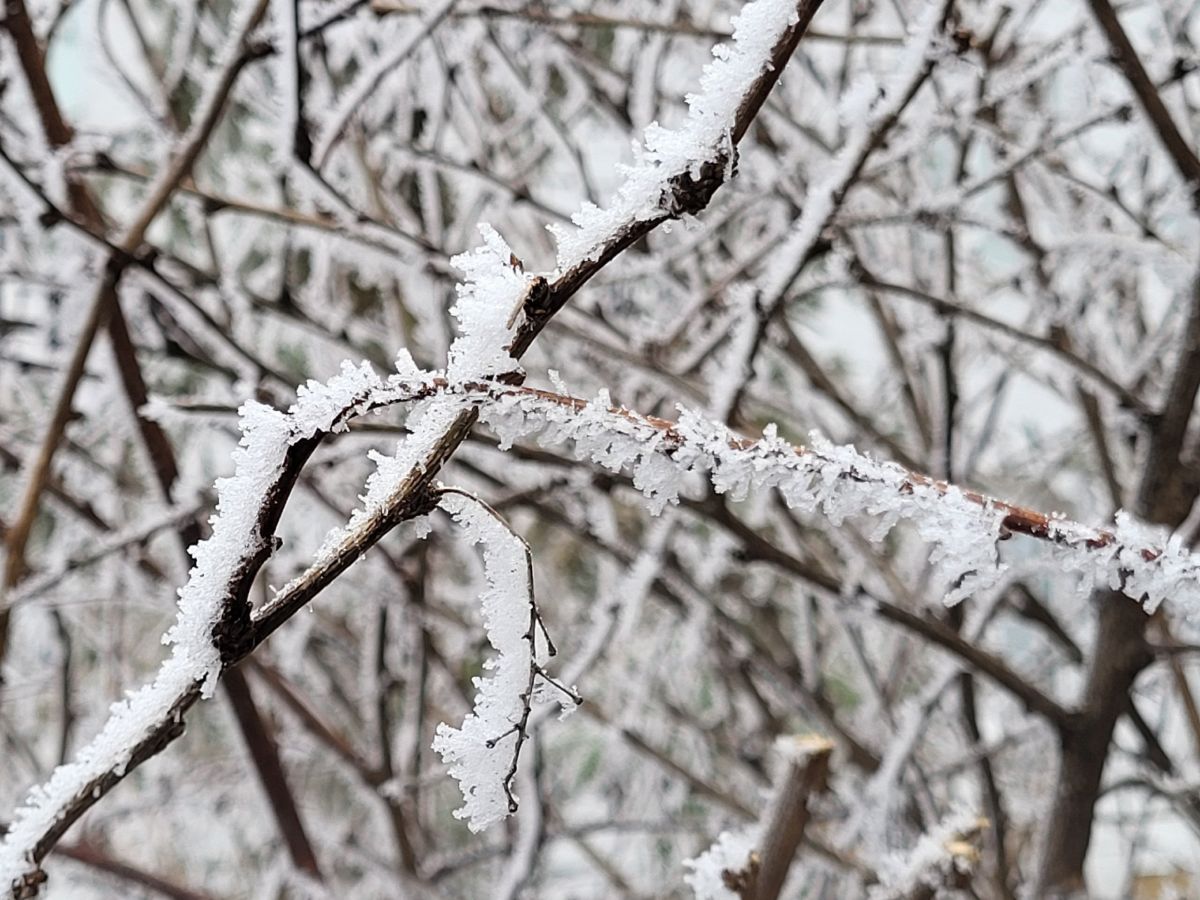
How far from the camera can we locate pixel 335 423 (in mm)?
362

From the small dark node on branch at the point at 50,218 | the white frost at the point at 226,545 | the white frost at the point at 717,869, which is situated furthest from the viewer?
the small dark node on branch at the point at 50,218

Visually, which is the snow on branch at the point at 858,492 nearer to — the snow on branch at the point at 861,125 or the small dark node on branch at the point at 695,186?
the small dark node on branch at the point at 695,186

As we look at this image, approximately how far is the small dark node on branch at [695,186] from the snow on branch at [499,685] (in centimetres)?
12

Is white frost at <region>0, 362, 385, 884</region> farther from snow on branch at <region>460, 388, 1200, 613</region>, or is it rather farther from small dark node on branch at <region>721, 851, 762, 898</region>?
small dark node on branch at <region>721, 851, 762, 898</region>

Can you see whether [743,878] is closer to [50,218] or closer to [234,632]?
[234,632]

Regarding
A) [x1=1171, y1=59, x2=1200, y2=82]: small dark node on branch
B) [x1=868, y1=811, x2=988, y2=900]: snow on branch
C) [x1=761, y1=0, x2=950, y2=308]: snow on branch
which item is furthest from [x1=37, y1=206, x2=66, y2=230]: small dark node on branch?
[x1=1171, y1=59, x2=1200, y2=82]: small dark node on branch

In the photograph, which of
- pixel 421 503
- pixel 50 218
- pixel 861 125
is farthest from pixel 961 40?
pixel 50 218

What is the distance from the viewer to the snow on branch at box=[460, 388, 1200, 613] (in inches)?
15.0

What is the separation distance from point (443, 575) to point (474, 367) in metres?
2.74

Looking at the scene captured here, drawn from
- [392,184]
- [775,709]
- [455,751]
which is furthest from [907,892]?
[775,709]

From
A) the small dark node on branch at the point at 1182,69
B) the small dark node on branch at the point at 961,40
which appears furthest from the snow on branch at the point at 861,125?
the small dark node on branch at the point at 1182,69

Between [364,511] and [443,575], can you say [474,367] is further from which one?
[443,575]

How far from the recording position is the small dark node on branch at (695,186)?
39 cm

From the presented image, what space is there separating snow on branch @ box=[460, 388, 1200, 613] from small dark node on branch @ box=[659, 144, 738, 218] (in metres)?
0.07
